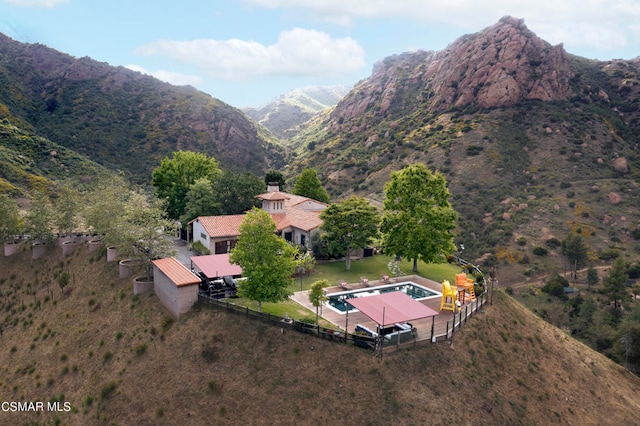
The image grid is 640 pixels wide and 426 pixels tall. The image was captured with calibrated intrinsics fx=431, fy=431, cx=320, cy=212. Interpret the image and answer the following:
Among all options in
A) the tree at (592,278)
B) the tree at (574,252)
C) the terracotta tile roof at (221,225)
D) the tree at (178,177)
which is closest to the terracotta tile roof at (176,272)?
the terracotta tile roof at (221,225)

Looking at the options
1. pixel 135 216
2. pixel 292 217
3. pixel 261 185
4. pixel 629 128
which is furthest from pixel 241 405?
pixel 629 128

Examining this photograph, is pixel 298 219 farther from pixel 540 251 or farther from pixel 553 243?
pixel 553 243

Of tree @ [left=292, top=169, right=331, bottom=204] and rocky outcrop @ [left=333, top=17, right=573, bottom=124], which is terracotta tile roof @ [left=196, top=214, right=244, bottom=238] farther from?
rocky outcrop @ [left=333, top=17, right=573, bottom=124]

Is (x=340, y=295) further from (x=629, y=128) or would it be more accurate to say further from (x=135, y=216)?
Result: (x=629, y=128)

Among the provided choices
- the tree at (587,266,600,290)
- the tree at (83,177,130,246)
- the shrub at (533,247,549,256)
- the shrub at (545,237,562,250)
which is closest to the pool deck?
the tree at (83,177,130,246)

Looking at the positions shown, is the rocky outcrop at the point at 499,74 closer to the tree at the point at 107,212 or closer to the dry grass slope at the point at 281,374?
the dry grass slope at the point at 281,374

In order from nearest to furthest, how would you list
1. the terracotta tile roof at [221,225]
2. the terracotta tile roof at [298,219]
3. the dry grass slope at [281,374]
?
the dry grass slope at [281,374] → the terracotta tile roof at [221,225] → the terracotta tile roof at [298,219]

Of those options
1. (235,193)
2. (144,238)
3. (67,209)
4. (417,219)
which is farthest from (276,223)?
(67,209)
